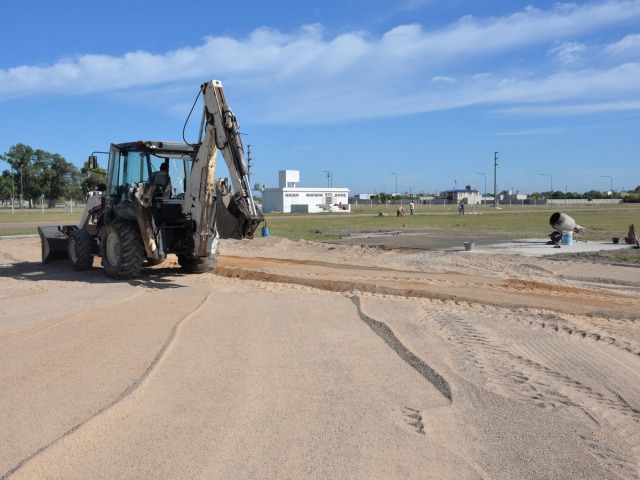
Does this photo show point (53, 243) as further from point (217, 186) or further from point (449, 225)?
point (449, 225)

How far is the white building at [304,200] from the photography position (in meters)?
83.5

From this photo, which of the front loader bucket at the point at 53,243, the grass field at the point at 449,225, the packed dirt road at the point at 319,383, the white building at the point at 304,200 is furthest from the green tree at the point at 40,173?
the packed dirt road at the point at 319,383

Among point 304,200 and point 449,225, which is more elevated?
point 304,200

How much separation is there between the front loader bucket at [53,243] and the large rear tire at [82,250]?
1431mm

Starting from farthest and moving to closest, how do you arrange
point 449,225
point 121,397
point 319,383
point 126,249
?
point 449,225
point 126,249
point 319,383
point 121,397

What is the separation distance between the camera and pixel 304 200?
85.4m

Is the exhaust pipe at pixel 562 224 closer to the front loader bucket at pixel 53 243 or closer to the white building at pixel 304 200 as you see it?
the front loader bucket at pixel 53 243

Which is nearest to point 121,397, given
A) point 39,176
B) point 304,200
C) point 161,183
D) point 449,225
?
point 161,183

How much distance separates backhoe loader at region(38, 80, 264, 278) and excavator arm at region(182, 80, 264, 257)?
0.06 feet

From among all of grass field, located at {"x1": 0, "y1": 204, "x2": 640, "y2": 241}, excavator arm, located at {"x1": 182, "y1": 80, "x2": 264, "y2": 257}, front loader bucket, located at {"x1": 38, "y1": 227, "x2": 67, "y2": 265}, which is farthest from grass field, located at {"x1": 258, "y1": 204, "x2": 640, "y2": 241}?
excavator arm, located at {"x1": 182, "y1": 80, "x2": 264, "y2": 257}

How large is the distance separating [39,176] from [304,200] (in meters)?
44.0

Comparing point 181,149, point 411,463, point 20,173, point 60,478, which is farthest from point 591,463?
point 20,173

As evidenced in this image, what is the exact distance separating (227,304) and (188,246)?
3079 mm

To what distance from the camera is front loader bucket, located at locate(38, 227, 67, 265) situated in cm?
1667
